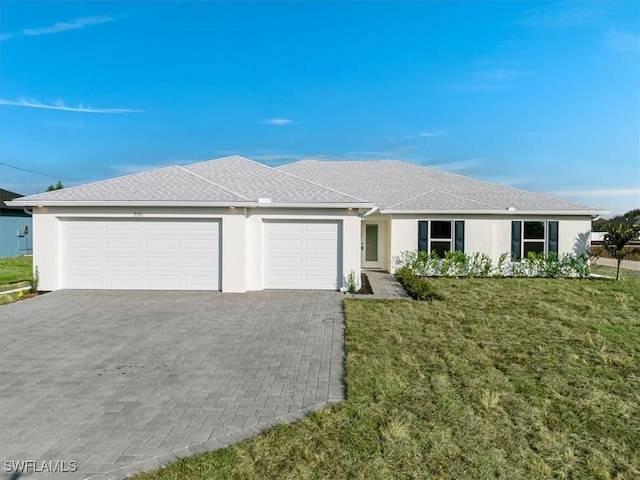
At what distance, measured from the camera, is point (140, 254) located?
12.6 m

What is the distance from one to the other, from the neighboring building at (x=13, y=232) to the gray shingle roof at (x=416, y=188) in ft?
66.1

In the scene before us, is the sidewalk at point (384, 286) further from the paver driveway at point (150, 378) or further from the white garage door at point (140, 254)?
the white garage door at point (140, 254)

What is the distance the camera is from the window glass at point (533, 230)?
16562 mm

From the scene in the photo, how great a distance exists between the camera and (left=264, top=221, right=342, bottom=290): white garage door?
12.9 metres

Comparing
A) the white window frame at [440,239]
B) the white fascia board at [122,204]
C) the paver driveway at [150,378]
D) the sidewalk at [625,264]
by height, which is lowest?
the paver driveway at [150,378]

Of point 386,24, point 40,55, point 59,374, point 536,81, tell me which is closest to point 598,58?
point 536,81

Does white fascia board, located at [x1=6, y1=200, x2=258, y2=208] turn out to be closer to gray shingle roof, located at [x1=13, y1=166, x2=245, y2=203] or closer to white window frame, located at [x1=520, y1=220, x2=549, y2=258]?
gray shingle roof, located at [x1=13, y1=166, x2=245, y2=203]

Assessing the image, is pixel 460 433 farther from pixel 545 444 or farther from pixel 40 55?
pixel 40 55

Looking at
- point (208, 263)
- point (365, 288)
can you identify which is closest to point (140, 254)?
point (208, 263)

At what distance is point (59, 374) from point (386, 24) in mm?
15789

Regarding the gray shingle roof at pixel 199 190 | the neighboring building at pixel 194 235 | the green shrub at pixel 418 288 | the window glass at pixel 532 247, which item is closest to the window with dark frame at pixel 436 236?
the green shrub at pixel 418 288

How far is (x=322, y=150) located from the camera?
101 feet

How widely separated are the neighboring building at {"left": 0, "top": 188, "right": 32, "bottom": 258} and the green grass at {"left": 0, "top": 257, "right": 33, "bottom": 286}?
16.6 ft

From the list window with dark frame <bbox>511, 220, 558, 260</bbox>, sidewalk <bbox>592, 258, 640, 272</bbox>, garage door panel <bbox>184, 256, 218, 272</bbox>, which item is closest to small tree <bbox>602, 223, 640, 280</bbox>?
window with dark frame <bbox>511, 220, 558, 260</bbox>
